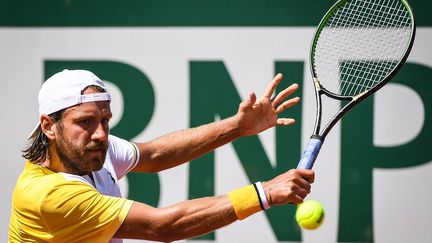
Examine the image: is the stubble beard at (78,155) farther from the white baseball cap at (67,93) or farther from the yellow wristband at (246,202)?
the yellow wristband at (246,202)

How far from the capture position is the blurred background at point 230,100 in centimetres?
536

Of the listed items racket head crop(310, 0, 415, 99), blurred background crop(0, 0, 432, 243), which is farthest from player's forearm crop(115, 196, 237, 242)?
blurred background crop(0, 0, 432, 243)

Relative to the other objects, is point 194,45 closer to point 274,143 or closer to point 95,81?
point 274,143

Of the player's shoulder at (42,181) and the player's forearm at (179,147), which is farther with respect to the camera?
the player's forearm at (179,147)

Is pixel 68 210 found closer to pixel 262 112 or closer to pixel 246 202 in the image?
pixel 246 202

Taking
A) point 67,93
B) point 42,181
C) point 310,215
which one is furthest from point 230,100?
point 42,181

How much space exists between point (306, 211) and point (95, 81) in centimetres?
104

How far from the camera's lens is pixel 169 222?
3.27 meters

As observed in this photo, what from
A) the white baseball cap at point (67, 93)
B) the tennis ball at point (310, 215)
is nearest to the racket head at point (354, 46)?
the tennis ball at point (310, 215)

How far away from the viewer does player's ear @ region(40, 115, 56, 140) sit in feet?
11.3

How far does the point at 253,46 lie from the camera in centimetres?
540

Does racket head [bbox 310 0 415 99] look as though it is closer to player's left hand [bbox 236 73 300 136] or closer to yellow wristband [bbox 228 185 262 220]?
player's left hand [bbox 236 73 300 136]

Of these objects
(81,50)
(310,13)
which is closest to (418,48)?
(310,13)

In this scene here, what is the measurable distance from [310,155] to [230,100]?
7.20ft
